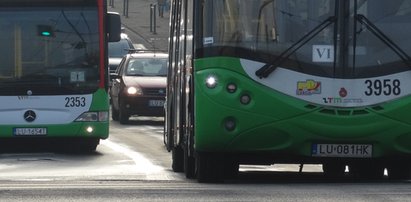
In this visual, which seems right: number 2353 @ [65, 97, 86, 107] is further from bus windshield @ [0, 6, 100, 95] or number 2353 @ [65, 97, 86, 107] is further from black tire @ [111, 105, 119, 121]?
black tire @ [111, 105, 119, 121]

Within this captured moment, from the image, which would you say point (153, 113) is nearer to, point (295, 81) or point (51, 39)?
point (51, 39)

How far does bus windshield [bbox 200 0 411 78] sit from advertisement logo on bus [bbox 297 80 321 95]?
0.38 ft

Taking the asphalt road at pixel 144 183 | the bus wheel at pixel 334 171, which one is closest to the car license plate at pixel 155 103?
the asphalt road at pixel 144 183

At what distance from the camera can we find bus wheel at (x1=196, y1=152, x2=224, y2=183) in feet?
41.2

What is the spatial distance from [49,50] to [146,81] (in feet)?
30.4

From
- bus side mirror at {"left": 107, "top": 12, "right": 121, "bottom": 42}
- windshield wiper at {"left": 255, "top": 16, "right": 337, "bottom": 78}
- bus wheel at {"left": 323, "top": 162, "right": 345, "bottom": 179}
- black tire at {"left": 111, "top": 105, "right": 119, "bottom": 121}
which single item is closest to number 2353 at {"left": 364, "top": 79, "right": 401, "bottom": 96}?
windshield wiper at {"left": 255, "top": 16, "right": 337, "bottom": 78}

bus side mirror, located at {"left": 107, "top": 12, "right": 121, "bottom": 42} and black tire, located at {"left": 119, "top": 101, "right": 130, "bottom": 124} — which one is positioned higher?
bus side mirror, located at {"left": 107, "top": 12, "right": 121, "bottom": 42}

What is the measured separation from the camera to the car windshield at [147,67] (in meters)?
29.1

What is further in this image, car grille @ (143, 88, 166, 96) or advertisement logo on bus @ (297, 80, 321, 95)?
car grille @ (143, 88, 166, 96)

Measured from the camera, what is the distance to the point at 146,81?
28531mm

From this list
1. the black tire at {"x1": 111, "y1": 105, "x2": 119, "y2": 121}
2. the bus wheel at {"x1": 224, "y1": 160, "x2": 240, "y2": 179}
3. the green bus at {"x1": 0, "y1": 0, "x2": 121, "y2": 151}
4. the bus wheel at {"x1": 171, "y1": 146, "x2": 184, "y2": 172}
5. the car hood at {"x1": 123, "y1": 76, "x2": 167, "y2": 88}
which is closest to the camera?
the bus wheel at {"x1": 224, "y1": 160, "x2": 240, "y2": 179}

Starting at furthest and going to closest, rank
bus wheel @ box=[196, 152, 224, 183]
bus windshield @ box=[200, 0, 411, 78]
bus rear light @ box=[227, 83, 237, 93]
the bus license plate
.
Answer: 1. bus wheel @ box=[196, 152, 224, 183]
2. the bus license plate
3. bus windshield @ box=[200, 0, 411, 78]
4. bus rear light @ box=[227, 83, 237, 93]

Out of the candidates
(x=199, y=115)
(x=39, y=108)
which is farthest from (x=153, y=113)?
(x=199, y=115)

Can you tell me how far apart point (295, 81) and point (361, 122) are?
0.77 metres
